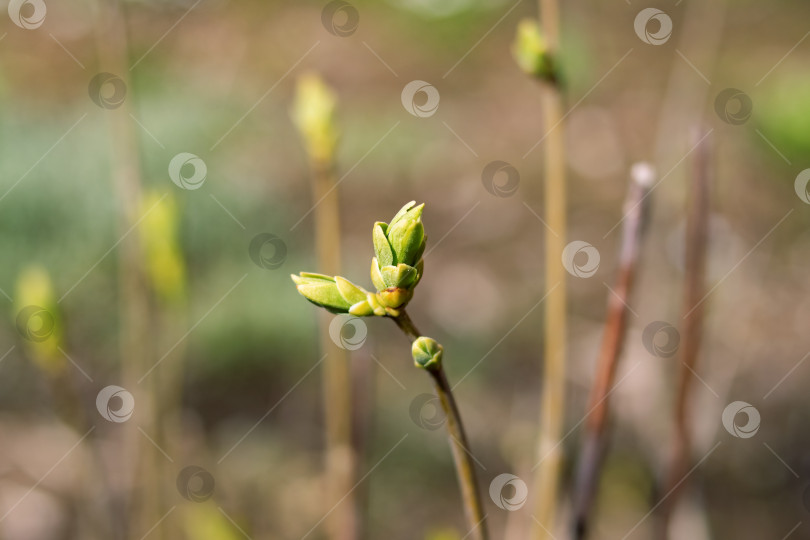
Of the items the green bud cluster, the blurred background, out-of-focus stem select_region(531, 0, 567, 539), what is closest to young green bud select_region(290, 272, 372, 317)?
the green bud cluster

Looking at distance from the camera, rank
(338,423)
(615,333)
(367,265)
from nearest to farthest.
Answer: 1. (615,333)
2. (338,423)
3. (367,265)

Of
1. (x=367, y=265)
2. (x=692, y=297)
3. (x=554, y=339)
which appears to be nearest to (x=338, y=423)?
(x=554, y=339)

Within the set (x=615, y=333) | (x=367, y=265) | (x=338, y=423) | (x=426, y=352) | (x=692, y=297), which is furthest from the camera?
(x=367, y=265)

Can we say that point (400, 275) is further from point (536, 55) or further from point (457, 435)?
point (536, 55)

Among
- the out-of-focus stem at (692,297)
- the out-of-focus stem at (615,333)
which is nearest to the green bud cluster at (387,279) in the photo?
the out-of-focus stem at (615,333)

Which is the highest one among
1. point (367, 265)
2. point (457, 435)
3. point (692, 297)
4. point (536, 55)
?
point (367, 265)

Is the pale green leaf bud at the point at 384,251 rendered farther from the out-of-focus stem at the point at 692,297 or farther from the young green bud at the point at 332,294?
the out-of-focus stem at the point at 692,297

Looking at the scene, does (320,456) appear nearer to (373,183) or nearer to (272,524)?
(272,524)

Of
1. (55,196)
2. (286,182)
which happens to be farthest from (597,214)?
(55,196)
